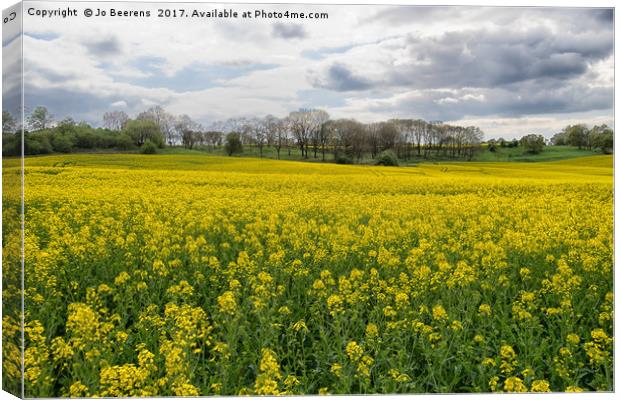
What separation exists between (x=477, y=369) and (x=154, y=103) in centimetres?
327

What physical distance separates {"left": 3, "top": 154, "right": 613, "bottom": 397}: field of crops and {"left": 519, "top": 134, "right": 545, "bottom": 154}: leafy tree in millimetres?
234

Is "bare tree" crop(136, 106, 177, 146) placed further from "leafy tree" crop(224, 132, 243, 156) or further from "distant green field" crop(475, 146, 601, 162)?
"distant green field" crop(475, 146, 601, 162)

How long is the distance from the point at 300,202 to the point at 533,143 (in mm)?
2118

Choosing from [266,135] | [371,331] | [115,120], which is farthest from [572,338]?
[115,120]

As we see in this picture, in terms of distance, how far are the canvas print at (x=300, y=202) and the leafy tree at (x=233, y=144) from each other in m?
0.02

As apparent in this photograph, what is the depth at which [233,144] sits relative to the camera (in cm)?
556

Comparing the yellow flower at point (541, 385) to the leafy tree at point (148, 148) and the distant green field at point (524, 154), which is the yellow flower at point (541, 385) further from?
the leafy tree at point (148, 148)

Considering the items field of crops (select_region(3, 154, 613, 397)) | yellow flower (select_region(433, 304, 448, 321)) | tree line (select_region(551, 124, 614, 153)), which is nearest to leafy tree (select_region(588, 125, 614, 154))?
tree line (select_region(551, 124, 614, 153))

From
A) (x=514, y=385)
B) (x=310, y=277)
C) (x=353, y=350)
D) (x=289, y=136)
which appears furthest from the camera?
(x=289, y=136)

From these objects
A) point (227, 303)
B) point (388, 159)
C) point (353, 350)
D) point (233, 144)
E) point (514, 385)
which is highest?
point (233, 144)

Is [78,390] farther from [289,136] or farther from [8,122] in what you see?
[289,136]

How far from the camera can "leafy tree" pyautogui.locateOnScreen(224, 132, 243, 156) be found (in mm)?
5516

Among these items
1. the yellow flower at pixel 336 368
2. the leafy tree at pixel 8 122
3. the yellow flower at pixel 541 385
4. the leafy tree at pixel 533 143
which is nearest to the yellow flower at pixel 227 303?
the yellow flower at pixel 336 368

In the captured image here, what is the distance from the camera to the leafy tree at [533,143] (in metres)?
5.88
